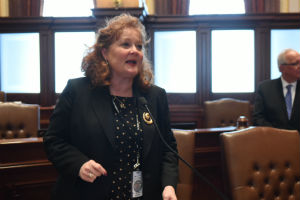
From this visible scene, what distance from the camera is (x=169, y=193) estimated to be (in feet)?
4.62

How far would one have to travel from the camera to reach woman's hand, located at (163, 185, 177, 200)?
1.39 metres

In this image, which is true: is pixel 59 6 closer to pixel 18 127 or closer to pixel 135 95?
pixel 18 127

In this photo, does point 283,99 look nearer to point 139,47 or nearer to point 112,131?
point 139,47

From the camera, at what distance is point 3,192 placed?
191 cm

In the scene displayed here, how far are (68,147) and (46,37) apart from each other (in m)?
4.89

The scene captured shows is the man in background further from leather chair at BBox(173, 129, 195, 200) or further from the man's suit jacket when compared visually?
leather chair at BBox(173, 129, 195, 200)

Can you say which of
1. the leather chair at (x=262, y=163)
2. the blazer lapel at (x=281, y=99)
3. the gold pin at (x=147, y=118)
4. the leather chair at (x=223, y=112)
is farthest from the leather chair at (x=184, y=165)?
the leather chair at (x=223, y=112)

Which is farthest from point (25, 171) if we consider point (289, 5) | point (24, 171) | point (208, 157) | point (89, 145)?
point (289, 5)

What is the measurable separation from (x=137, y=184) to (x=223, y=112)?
2.59 m

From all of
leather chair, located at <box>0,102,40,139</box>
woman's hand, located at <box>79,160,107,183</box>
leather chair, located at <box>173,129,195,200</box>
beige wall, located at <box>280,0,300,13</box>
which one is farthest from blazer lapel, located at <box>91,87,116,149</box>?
beige wall, located at <box>280,0,300,13</box>

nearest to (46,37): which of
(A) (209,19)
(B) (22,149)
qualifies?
(A) (209,19)

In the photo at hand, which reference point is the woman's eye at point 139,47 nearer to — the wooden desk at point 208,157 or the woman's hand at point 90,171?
the woman's hand at point 90,171

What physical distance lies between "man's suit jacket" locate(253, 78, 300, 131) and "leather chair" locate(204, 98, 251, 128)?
0.74 meters

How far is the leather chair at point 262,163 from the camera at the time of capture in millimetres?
1805
